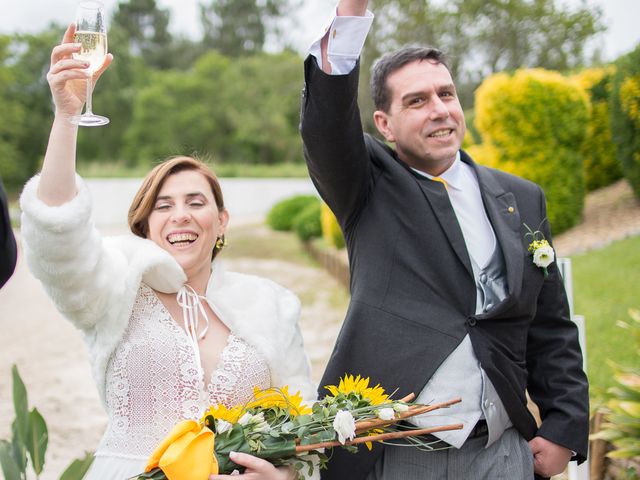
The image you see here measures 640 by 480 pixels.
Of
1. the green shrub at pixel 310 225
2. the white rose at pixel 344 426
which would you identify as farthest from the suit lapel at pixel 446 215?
the green shrub at pixel 310 225

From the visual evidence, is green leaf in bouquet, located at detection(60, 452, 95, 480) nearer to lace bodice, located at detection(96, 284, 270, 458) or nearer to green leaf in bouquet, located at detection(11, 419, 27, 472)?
green leaf in bouquet, located at detection(11, 419, 27, 472)

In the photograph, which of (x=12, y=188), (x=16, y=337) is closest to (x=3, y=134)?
(x=12, y=188)

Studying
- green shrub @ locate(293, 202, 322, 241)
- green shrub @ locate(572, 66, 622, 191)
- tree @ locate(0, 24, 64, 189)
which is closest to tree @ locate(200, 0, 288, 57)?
tree @ locate(0, 24, 64, 189)

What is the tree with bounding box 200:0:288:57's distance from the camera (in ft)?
176

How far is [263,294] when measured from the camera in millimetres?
2471

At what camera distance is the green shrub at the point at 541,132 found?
8.69 m

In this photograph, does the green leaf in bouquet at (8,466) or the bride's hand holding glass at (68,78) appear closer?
the green leaf in bouquet at (8,466)

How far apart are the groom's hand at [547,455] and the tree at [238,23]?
175 feet

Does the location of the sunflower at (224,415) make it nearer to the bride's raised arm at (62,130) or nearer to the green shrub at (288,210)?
the bride's raised arm at (62,130)

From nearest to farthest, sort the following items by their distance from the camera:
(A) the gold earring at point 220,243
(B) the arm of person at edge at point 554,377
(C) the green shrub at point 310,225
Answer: (B) the arm of person at edge at point 554,377 < (A) the gold earring at point 220,243 < (C) the green shrub at point 310,225

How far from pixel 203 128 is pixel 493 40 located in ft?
69.0

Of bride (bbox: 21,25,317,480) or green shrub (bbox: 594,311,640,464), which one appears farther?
green shrub (bbox: 594,311,640,464)

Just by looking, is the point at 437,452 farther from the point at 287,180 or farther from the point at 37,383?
the point at 287,180

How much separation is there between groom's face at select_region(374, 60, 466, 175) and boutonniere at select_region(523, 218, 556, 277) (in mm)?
424
